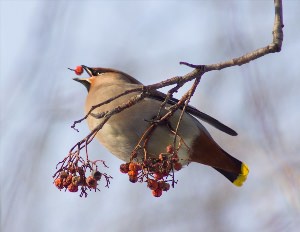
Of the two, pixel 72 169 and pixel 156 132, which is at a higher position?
pixel 156 132

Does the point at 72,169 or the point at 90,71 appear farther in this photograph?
the point at 90,71

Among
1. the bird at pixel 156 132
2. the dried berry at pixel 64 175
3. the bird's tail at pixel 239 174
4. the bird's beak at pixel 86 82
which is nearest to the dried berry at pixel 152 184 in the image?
the bird at pixel 156 132

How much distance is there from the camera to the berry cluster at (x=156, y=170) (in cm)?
315

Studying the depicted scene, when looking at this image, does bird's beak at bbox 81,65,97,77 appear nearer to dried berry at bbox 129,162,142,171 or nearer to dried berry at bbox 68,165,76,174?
dried berry at bbox 129,162,142,171

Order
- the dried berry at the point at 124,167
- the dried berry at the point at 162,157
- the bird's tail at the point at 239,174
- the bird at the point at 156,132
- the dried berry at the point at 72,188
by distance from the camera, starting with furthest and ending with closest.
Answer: the bird's tail at the point at 239,174, the bird at the point at 156,132, the dried berry at the point at 124,167, the dried berry at the point at 162,157, the dried berry at the point at 72,188

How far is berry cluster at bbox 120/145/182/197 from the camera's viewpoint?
3152 mm

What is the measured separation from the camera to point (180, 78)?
2.62 m

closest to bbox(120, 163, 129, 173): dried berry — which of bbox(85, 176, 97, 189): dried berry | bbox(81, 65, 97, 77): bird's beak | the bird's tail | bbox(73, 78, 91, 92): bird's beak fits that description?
bbox(85, 176, 97, 189): dried berry

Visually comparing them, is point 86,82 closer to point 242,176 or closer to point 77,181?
point 242,176

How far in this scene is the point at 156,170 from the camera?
3197 millimetres

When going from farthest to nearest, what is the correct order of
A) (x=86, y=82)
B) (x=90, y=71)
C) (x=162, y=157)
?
1. (x=90, y=71)
2. (x=86, y=82)
3. (x=162, y=157)

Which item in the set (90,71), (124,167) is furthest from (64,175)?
(90,71)

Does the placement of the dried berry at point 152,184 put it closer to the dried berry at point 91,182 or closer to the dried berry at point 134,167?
the dried berry at point 134,167

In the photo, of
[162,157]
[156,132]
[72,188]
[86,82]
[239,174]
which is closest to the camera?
[72,188]
